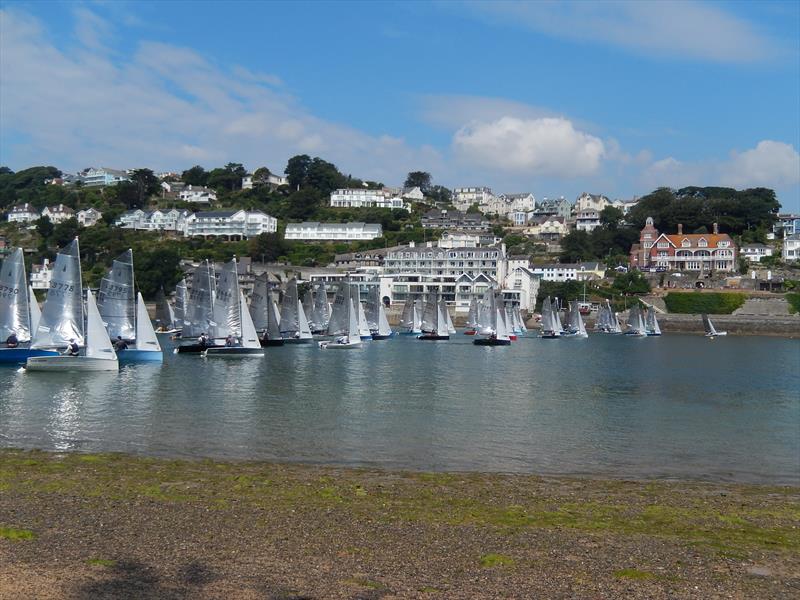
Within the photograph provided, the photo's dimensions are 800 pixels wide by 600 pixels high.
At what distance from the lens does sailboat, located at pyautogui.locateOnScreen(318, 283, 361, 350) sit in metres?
63.1

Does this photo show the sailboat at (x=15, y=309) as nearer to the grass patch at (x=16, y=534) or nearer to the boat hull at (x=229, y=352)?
the boat hull at (x=229, y=352)

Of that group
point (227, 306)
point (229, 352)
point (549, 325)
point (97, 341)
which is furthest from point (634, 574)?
point (549, 325)

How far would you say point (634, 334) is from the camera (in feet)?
316

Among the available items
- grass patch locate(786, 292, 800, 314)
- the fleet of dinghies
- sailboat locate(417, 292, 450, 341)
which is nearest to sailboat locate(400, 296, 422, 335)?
sailboat locate(417, 292, 450, 341)

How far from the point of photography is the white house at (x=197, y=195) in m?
168

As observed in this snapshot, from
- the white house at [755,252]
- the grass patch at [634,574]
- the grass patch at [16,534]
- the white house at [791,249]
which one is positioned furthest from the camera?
the white house at [755,252]

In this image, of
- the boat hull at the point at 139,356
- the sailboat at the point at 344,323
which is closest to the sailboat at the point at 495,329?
the sailboat at the point at 344,323

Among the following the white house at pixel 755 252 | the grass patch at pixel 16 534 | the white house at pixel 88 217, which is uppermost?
the white house at pixel 88 217

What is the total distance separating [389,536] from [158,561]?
3654mm

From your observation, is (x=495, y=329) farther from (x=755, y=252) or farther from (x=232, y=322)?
(x=755, y=252)

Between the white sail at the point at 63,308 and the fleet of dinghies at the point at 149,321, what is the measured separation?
0.05 m

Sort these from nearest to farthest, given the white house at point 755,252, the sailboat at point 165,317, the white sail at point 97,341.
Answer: the white sail at point 97,341
the sailboat at point 165,317
the white house at point 755,252

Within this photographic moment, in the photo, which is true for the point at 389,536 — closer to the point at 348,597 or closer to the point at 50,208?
the point at 348,597

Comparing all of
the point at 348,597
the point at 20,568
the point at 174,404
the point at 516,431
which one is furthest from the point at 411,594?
the point at 174,404
